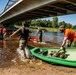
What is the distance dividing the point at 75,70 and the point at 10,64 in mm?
4058

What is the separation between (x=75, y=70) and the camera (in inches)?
438

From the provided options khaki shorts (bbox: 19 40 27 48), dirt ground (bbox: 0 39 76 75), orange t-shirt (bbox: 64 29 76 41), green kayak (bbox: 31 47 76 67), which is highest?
orange t-shirt (bbox: 64 29 76 41)

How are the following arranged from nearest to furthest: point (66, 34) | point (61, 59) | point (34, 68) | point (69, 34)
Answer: point (34, 68), point (61, 59), point (66, 34), point (69, 34)

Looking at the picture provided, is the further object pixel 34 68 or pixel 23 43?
pixel 23 43

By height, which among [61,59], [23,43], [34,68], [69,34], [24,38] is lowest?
[34,68]

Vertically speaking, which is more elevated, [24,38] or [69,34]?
[69,34]

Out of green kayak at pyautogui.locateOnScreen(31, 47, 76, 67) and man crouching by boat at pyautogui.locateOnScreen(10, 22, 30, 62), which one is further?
man crouching by boat at pyautogui.locateOnScreen(10, 22, 30, 62)

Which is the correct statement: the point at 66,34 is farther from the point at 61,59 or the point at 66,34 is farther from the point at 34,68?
the point at 34,68

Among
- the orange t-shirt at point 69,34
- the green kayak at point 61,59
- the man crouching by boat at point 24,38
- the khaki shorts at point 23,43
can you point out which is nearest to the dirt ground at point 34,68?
the green kayak at point 61,59

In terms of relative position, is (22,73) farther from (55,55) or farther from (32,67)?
(55,55)

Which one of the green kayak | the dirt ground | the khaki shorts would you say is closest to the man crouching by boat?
the khaki shorts

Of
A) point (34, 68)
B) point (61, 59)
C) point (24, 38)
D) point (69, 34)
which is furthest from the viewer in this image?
point (24, 38)

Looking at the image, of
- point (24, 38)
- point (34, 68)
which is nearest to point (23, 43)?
point (24, 38)

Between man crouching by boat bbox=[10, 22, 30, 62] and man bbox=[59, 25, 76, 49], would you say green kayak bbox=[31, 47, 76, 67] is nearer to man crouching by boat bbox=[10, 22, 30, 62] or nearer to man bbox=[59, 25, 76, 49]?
man crouching by boat bbox=[10, 22, 30, 62]
